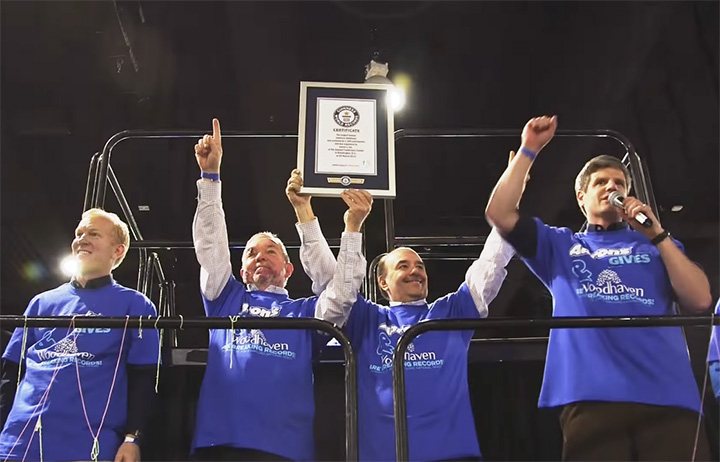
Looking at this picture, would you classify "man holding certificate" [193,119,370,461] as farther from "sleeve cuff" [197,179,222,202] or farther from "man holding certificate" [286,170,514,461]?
"man holding certificate" [286,170,514,461]

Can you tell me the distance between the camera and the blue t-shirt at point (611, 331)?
195 cm

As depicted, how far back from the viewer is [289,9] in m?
4.03

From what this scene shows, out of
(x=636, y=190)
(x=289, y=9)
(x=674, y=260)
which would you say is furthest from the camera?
(x=289, y=9)

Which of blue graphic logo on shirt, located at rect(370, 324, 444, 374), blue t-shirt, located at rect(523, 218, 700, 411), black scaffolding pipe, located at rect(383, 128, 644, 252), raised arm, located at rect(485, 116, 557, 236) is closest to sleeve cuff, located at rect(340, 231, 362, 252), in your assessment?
blue graphic logo on shirt, located at rect(370, 324, 444, 374)

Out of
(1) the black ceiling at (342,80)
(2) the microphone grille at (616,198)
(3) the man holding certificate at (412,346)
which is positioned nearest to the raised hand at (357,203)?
(3) the man holding certificate at (412,346)

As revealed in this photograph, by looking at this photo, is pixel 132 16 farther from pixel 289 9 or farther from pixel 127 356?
pixel 127 356

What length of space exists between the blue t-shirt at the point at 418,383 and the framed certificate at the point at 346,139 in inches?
15.9

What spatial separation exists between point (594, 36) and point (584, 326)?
2879mm

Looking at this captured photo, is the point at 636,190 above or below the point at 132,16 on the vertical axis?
below

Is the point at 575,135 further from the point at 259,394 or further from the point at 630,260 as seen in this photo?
the point at 259,394

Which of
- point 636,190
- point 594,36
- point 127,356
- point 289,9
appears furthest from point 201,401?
point 594,36

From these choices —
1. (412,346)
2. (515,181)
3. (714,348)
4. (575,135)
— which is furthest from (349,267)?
(575,135)

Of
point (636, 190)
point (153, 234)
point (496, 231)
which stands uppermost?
point (153, 234)

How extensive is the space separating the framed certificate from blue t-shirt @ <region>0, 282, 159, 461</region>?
68 cm
